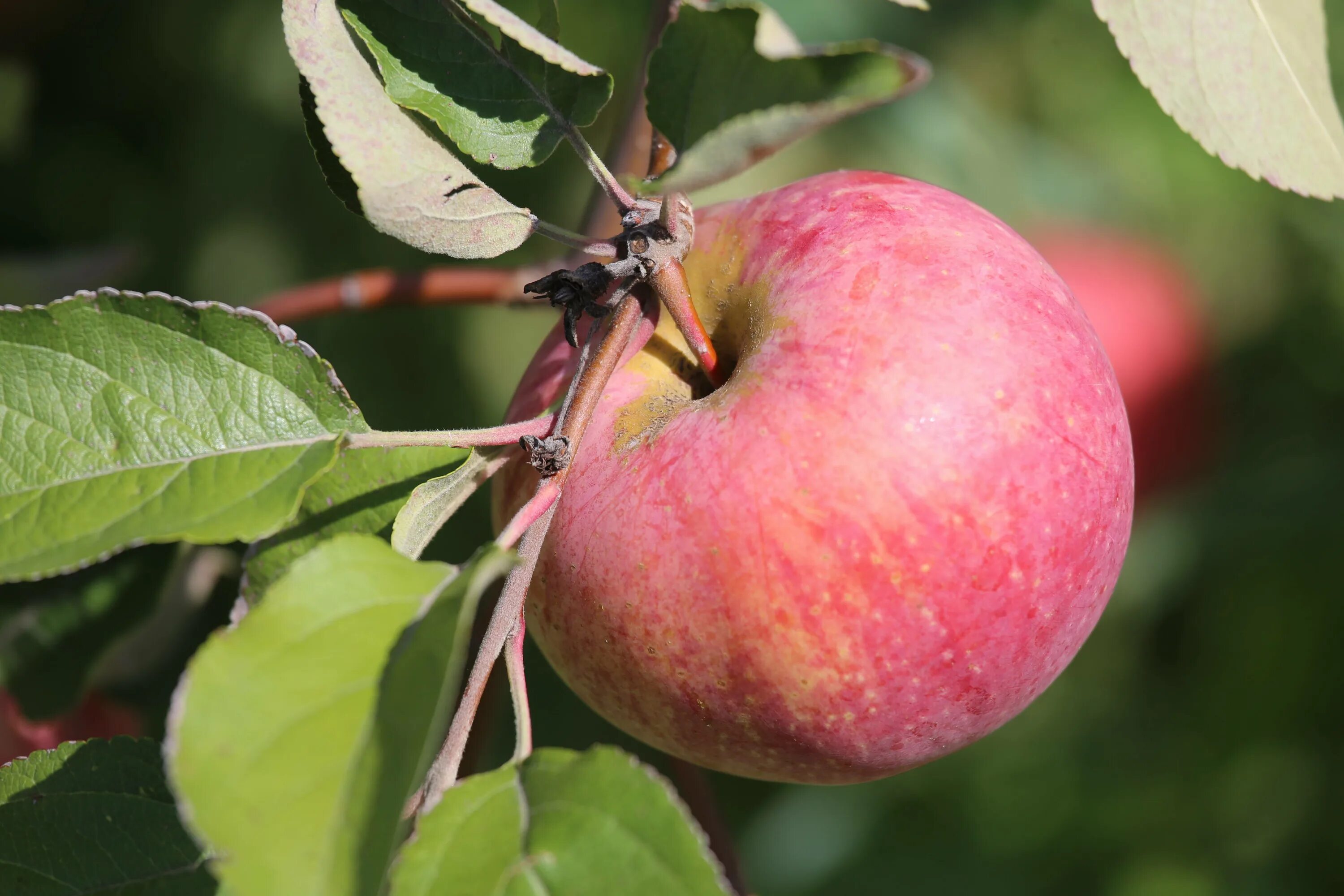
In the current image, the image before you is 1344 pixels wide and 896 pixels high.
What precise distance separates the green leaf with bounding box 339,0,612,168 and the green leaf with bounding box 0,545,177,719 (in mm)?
544

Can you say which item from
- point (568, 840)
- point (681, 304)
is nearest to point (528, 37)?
point (681, 304)

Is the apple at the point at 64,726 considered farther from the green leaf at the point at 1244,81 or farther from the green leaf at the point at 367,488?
the green leaf at the point at 1244,81

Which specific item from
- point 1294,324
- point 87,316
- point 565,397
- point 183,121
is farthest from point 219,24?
point 1294,324

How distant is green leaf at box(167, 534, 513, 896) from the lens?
0.47 metres

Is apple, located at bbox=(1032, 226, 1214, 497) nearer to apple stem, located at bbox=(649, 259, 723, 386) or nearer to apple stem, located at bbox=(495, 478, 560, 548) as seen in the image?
apple stem, located at bbox=(649, 259, 723, 386)

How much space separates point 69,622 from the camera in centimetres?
101

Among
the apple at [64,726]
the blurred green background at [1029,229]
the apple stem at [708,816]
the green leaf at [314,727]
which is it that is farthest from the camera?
the blurred green background at [1029,229]

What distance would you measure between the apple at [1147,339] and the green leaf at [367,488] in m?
1.29

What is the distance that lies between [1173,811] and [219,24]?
77.8 inches

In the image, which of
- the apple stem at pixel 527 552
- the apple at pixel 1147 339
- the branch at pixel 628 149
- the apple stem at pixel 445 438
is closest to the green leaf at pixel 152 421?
the apple stem at pixel 445 438

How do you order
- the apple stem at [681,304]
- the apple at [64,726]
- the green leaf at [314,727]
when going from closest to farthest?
the green leaf at [314,727] < the apple stem at [681,304] < the apple at [64,726]

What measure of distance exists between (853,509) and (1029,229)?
1.35 metres

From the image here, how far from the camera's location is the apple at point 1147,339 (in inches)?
69.0

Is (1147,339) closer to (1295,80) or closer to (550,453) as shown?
(1295,80)
